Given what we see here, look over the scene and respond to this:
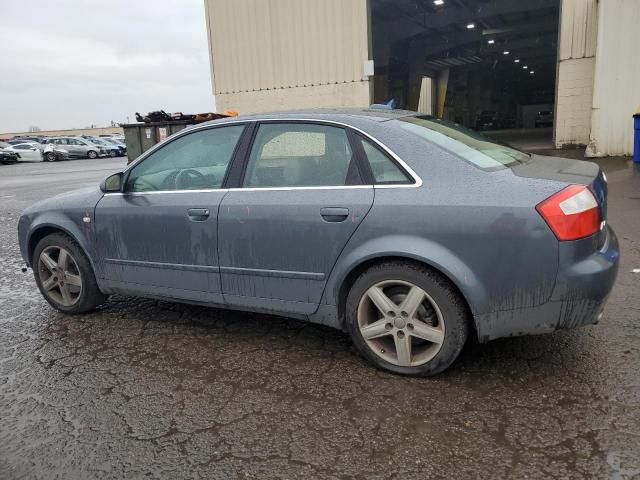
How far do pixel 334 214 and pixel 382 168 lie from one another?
0.39m

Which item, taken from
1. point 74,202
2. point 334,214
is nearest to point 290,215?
point 334,214

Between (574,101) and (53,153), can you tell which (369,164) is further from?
(53,153)

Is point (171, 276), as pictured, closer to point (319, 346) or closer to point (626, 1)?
point (319, 346)

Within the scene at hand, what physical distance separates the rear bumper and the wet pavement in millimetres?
355

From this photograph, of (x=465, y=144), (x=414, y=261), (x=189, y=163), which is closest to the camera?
(x=414, y=261)

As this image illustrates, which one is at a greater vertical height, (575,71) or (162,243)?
(575,71)

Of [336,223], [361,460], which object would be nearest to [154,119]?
→ [336,223]

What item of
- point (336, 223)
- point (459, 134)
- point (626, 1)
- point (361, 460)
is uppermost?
point (626, 1)

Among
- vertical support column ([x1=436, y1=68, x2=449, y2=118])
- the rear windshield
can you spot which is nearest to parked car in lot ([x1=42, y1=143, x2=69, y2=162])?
vertical support column ([x1=436, y1=68, x2=449, y2=118])

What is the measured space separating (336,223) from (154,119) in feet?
42.5

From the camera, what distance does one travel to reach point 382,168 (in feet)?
10.1

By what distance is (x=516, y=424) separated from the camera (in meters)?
2.54

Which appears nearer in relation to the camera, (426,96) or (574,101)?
(574,101)

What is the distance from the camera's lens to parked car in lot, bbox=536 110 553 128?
39.0 meters
